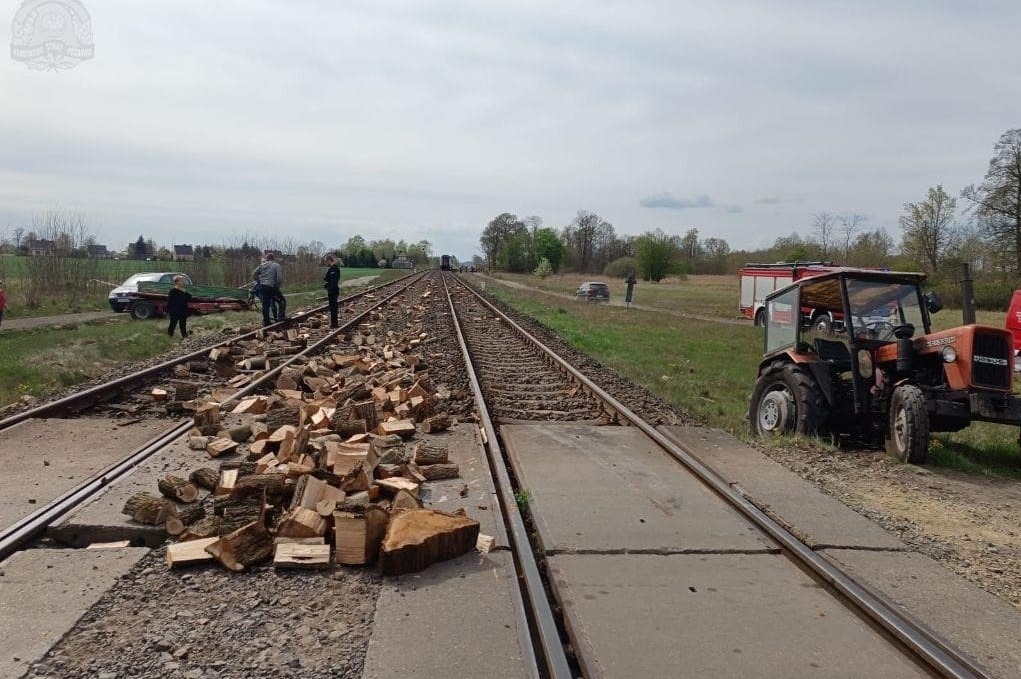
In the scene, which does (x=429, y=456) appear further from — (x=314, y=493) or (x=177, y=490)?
(x=177, y=490)

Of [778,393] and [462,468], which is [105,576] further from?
[778,393]

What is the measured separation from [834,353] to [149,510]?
7400 mm

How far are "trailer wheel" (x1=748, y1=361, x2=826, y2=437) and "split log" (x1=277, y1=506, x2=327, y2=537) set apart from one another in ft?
18.7

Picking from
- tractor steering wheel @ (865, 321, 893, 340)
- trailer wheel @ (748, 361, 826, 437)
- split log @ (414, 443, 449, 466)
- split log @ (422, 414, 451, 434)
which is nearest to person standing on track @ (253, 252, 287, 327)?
split log @ (422, 414, 451, 434)

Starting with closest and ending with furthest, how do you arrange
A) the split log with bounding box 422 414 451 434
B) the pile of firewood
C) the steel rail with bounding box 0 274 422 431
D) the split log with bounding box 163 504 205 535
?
the pile of firewood
the split log with bounding box 163 504 205 535
the split log with bounding box 422 414 451 434
the steel rail with bounding box 0 274 422 431

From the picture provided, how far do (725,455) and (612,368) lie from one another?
6.25 m

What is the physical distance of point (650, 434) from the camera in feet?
26.7

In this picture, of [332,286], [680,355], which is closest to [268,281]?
[332,286]

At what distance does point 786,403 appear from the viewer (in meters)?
→ 8.57

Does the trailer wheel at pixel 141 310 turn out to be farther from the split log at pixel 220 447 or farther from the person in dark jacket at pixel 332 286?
the split log at pixel 220 447

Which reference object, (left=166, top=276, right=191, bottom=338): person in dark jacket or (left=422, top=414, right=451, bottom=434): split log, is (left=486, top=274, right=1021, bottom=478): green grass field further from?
(left=166, top=276, right=191, bottom=338): person in dark jacket

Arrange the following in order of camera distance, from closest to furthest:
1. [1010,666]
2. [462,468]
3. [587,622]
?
[1010,666]
[587,622]
[462,468]

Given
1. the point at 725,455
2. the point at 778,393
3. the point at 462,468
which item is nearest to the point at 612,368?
the point at 778,393

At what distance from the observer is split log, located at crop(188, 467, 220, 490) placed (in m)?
5.53
